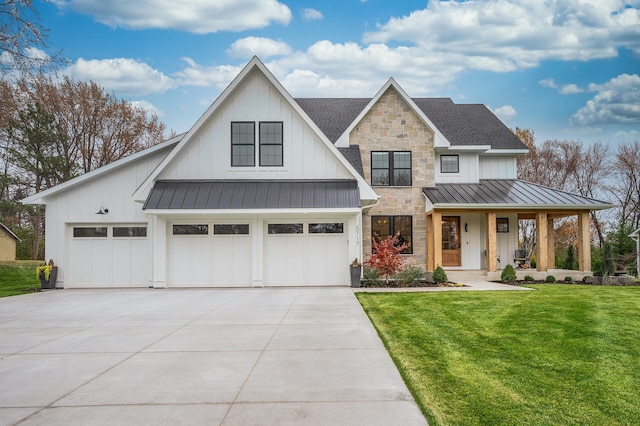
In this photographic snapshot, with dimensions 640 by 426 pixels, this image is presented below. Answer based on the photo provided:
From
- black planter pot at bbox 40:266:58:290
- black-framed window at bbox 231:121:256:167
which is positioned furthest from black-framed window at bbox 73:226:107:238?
black-framed window at bbox 231:121:256:167

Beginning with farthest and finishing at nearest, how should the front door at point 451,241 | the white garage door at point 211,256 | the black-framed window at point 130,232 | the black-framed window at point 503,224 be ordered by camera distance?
1. the black-framed window at point 503,224
2. the front door at point 451,241
3. the black-framed window at point 130,232
4. the white garage door at point 211,256

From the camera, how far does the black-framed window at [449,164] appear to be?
22.1m

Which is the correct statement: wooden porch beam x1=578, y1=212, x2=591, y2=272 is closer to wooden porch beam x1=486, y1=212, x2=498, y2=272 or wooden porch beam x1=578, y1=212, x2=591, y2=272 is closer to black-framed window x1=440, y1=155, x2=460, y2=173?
wooden porch beam x1=486, y1=212, x2=498, y2=272

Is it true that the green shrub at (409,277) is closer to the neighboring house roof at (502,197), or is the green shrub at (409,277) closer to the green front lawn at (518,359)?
the neighboring house roof at (502,197)

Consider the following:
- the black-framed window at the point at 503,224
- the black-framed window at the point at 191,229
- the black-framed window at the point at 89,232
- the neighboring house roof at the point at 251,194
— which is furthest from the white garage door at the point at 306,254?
the black-framed window at the point at 503,224

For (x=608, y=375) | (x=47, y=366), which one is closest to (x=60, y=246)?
(x=47, y=366)

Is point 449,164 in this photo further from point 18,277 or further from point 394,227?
point 18,277

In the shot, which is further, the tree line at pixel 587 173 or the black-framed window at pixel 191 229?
the tree line at pixel 587 173

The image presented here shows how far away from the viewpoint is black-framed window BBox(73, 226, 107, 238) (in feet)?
58.1

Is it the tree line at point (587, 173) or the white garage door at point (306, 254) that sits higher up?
the tree line at point (587, 173)

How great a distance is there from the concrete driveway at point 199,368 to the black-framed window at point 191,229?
5.84 meters

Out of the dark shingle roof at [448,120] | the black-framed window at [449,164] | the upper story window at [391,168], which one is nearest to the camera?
the upper story window at [391,168]

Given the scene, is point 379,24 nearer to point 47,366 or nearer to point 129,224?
point 129,224

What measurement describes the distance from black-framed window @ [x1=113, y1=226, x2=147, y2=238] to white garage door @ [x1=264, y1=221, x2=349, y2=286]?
4.71 meters
